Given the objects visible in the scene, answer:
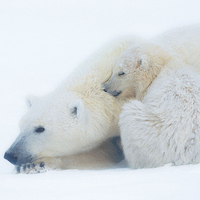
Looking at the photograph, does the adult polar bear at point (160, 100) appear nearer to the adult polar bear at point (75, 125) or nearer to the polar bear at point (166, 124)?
the polar bear at point (166, 124)

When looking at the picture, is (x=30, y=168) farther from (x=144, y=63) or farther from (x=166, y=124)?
(x=144, y=63)

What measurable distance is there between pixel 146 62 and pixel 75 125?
1.00 meters

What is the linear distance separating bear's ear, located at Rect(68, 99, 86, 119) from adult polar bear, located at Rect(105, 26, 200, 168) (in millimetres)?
422

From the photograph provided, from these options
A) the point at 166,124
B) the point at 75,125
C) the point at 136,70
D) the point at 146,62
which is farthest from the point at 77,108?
the point at 166,124

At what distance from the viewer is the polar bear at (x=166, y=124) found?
2.55 metres

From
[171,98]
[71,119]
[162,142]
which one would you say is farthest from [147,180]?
[71,119]

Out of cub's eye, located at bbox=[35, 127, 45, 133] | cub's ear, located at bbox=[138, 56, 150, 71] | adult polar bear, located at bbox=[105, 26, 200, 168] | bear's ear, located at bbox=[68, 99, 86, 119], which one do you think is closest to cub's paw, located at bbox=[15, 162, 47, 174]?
cub's eye, located at bbox=[35, 127, 45, 133]

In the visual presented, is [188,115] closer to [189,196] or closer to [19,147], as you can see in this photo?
[189,196]

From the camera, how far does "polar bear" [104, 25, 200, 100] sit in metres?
3.17

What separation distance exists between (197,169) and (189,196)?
0.61 meters

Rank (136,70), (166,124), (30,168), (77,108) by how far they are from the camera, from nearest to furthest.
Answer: (166,124) → (30,168) → (77,108) → (136,70)

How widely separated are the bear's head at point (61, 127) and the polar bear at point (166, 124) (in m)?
0.50

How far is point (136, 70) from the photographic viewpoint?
324cm

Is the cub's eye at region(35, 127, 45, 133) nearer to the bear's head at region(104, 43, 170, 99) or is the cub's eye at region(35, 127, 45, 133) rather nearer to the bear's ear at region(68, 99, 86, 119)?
the bear's ear at region(68, 99, 86, 119)
